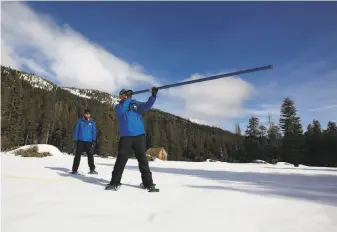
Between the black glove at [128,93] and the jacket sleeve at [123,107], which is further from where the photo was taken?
the black glove at [128,93]

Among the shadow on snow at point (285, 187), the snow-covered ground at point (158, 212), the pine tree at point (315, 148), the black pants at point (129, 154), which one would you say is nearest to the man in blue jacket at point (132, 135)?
the black pants at point (129, 154)

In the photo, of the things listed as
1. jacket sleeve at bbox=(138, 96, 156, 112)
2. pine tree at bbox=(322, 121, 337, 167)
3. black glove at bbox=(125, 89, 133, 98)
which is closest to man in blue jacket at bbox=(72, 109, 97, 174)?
black glove at bbox=(125, 89, 133, 98)

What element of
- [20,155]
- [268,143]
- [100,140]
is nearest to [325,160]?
[268,143]

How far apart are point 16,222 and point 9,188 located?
252 centimetres

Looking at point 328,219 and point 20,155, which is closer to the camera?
point 328,219

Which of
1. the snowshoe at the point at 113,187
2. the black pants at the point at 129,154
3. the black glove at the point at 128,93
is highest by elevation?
the black glove at the point at 128,93

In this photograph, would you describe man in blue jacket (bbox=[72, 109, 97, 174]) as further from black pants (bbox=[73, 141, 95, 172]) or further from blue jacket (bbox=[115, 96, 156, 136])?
blue jacket (bbox=[115, 96, 156, 136])

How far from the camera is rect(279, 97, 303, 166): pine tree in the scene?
42.8m

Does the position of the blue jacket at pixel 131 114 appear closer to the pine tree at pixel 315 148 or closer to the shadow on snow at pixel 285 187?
the shadow on snow at pixel 285 187

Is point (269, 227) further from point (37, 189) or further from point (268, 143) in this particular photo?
point (268, 143)

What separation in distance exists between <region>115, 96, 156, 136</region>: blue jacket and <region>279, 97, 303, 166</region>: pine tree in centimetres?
4142

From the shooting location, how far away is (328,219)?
3.40m

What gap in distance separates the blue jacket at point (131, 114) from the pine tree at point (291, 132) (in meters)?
41.4

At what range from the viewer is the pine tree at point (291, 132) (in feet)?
140
